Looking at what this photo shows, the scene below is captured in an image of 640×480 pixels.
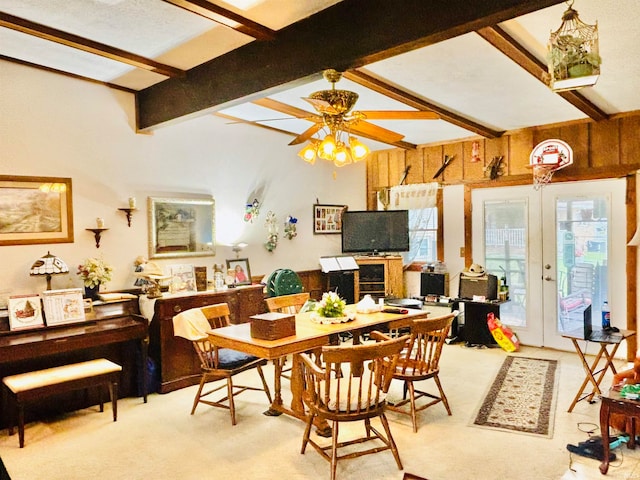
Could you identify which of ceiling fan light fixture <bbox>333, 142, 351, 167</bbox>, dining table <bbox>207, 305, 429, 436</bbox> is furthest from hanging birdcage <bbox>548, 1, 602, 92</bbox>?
dining table <bbox>207, 305, 429, 436</bbox>

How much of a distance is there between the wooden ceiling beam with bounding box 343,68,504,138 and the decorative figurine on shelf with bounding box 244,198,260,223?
2.22 metres

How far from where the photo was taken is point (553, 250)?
19.1ft

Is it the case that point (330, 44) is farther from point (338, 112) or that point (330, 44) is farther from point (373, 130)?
point (373, 130)

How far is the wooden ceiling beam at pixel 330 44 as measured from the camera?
2389 millimetres

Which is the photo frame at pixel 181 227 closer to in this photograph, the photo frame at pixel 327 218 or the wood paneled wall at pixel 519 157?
the photo frame at pixel 327 218

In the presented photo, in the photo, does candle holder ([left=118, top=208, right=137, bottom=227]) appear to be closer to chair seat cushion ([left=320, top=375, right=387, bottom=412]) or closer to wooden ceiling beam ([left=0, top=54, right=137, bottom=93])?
wooden ceiling beam ([left=0, top=54, right=137, bottom=93])

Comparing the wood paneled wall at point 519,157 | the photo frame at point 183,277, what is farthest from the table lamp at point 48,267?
the wood paneled wall at point 519,157

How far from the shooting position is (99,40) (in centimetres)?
343

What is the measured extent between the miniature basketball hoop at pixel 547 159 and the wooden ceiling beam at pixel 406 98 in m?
0.64

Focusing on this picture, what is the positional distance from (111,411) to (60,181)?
81.9 inches

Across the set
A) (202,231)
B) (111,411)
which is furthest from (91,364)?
(202,231)

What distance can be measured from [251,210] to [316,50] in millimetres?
2972

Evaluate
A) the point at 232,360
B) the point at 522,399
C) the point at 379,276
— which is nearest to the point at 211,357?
the point at 232,360

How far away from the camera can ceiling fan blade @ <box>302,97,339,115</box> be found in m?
3.11
